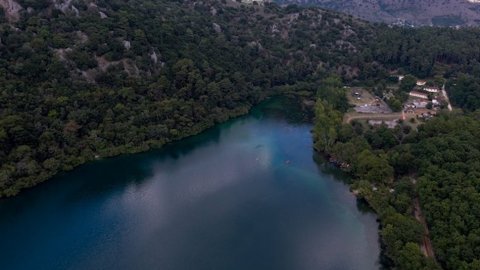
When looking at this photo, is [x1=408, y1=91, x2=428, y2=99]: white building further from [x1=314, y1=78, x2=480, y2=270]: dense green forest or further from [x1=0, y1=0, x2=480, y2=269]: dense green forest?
[x1=314, y1=78, x2=480, y2=270]: dense green forest

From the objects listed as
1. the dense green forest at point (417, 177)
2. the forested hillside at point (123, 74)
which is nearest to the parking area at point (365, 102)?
the dense green forest at point (417, 177)

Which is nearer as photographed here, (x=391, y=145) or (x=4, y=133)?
(x=4, y=133)

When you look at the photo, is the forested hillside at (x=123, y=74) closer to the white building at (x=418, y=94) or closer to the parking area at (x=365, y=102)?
the parking area at (x=365, y=102)

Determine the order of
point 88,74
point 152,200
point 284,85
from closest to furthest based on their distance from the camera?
point 152,200 → point 88,74 → point 284,85

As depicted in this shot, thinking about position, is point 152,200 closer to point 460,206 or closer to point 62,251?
point 62,251

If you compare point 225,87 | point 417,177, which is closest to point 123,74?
point 225,87

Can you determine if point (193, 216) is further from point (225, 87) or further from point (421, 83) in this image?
point (421, 83)

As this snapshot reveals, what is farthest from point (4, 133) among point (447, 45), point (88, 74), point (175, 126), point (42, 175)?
point (447, 45)
